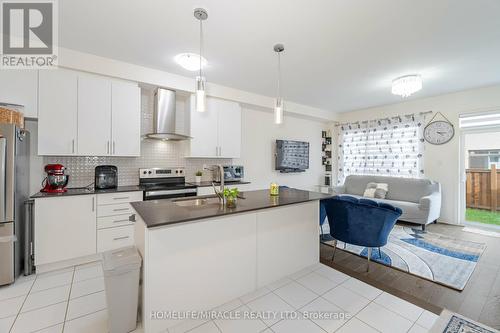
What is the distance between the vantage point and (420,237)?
3.55 meters

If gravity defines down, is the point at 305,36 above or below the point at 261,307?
above

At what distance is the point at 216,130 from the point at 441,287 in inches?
146

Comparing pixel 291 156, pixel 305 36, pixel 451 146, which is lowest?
pixel 291 156

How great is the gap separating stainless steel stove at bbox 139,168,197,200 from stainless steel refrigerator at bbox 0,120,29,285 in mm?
1261

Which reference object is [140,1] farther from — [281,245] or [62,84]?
[281,245]

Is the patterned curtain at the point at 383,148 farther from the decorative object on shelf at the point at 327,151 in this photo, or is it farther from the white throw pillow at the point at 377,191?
the white throw pillow at the point at 377,191

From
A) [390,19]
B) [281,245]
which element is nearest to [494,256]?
[281,245]

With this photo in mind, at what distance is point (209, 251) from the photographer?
1.80 m

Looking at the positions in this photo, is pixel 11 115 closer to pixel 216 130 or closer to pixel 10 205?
pixel 10 205

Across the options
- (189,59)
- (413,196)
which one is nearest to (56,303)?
(189,59)

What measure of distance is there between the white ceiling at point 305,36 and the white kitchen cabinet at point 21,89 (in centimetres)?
57

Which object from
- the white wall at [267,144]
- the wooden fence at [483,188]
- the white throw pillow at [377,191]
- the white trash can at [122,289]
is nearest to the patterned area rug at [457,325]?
the white trash can at [122,289]

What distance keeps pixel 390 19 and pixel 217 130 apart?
2833 millimetres

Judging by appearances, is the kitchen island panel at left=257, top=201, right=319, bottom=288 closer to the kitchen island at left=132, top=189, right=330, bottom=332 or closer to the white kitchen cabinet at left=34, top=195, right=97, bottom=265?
the kitchen island at left=132, top=189, right=330, bottom=332
